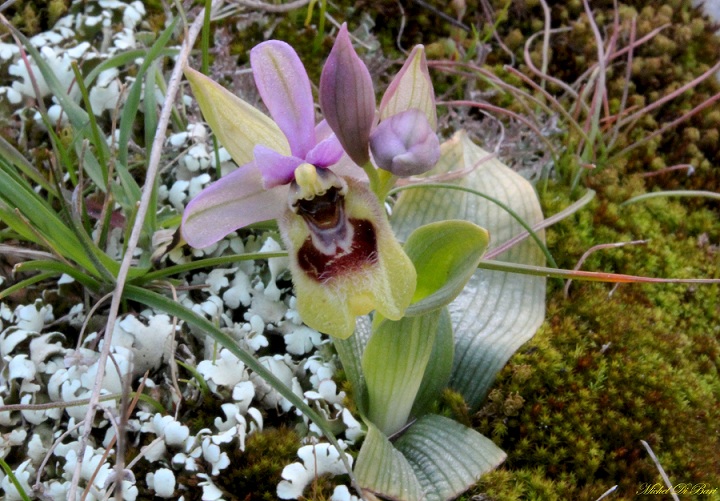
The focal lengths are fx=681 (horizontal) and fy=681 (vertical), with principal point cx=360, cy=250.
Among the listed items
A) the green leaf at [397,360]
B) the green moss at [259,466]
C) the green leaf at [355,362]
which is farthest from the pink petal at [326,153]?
the green moss at [259,466]

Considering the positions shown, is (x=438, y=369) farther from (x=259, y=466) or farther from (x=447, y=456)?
(x=259, y=466)

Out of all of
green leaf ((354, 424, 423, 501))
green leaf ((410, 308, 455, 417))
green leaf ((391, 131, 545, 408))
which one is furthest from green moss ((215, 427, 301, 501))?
green leaf ((391, 131, 545, 408))

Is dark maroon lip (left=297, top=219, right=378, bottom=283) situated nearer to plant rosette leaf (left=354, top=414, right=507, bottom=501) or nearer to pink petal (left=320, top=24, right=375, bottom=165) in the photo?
pink petal (left=320, top=24, right=375, bottom=165)

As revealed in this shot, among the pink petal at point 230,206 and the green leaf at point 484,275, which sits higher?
the pink petal at point 230,206

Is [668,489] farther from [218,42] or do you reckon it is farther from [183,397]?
[218,42]

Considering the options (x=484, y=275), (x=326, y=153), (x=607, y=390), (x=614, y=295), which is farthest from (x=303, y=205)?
(x=614, y=295)

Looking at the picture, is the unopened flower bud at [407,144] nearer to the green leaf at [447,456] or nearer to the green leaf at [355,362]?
the green leaf at [355,362]
